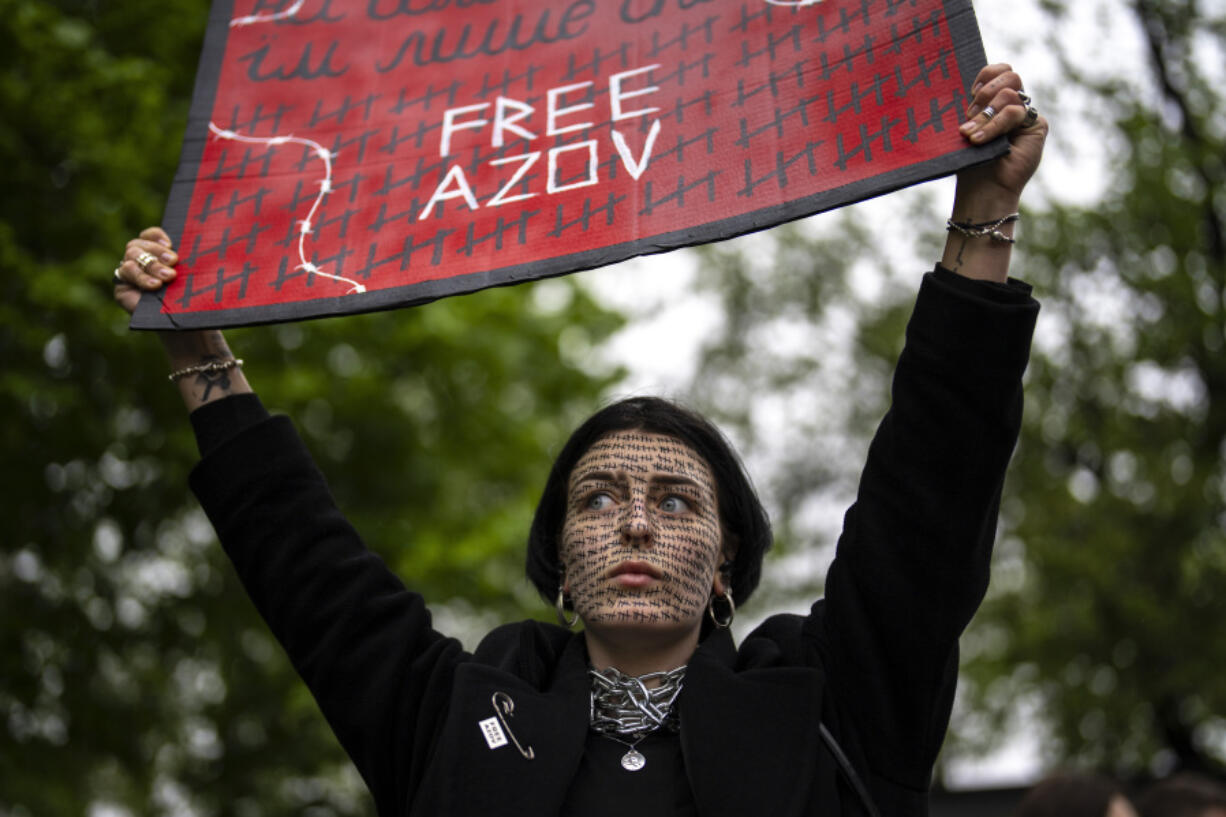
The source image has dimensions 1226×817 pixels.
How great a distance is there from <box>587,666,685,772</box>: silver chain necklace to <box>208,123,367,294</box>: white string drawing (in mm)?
921

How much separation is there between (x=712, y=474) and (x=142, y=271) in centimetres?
128

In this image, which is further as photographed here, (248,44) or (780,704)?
(248,44)

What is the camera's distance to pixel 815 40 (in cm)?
243

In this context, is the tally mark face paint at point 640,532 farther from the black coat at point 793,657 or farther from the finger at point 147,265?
the finger at point 147,265

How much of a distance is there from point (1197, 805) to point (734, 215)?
229 centimetres

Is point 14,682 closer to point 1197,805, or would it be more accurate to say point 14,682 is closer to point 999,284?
point 1197,805

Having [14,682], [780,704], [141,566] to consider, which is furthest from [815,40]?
[141,566]

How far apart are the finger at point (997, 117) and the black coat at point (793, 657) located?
0.27 metres

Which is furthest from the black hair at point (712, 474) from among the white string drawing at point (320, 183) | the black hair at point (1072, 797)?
the black hair at point (1072, 797)

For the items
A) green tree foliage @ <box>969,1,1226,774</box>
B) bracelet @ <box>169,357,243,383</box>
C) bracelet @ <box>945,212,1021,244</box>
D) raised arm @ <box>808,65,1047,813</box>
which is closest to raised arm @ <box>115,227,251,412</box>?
bracelet @ <box>169,357,243,383</box>

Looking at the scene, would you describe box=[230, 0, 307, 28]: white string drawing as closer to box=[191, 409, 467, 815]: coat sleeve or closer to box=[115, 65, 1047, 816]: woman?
box=[115, 65, 1047, 816]: woman

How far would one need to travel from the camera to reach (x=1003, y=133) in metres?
2.04

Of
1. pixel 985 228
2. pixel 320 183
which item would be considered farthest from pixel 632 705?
pixel 320 183

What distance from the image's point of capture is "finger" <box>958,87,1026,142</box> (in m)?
2.04
